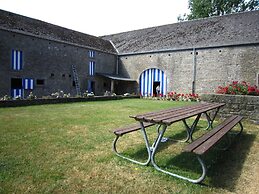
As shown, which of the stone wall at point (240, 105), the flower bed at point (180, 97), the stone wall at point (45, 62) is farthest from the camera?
the flower bed at point (180, 97)

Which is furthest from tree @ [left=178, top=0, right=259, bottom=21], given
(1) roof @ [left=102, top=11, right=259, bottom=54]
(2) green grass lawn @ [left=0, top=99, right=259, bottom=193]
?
(2) green grass lawn @ [left=0, top=99, right=259, bottom=193]

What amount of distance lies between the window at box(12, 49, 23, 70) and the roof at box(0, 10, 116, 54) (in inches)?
59.4

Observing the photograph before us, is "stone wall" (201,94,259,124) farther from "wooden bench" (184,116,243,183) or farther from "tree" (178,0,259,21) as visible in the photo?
"tree" (178,0,259,21)

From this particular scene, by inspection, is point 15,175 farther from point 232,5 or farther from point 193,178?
point 232,5

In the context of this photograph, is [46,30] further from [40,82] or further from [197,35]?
[197,35]

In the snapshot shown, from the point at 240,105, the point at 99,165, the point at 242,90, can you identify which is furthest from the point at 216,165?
the point at 242,90

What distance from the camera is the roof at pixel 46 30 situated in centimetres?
1441

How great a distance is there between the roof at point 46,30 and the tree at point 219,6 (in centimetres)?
1479

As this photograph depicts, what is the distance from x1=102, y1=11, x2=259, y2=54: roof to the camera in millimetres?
15703

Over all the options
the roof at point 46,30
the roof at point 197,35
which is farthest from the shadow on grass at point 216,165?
the roof at point 46,30

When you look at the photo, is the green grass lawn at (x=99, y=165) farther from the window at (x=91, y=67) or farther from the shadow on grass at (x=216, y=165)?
the window at (x=91, y=67)

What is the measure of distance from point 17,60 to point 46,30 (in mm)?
3927

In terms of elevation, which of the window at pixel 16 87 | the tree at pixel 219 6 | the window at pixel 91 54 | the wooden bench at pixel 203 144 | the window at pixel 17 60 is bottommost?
the wooden bench at pixel 203 144

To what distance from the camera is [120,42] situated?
77.0ft
